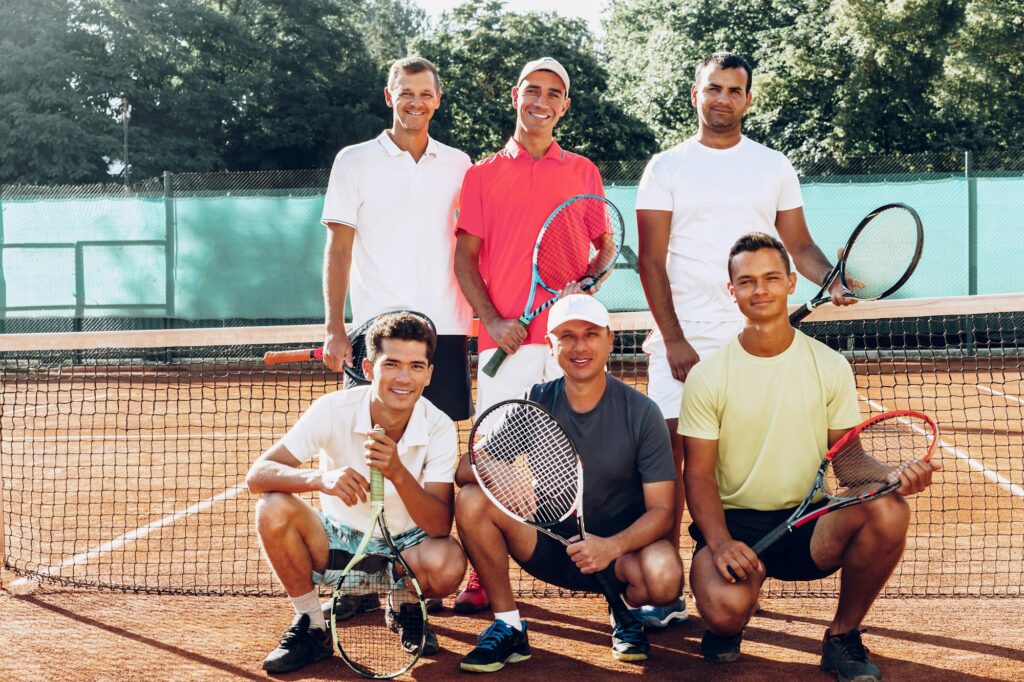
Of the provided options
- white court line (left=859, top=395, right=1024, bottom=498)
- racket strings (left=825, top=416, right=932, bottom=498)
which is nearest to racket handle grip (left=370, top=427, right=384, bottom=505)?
racket strings (left=825, top=416, right=932, bottom=498)

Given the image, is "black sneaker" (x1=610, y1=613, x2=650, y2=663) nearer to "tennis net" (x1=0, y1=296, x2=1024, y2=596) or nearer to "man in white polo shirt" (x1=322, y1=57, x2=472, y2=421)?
"tennis net" (x1=0, y1=296, x2=1024, y2=596)

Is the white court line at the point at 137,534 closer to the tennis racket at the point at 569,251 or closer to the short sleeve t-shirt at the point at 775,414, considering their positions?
the tennis racket at the point at 569,251

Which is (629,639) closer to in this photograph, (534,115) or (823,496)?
(823,496)

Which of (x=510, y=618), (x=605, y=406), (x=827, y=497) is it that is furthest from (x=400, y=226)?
(x=827, y=497)

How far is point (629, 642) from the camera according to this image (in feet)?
11.4

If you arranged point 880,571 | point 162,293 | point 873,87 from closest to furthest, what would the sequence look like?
point 880,571
point 162,293
point 873,87

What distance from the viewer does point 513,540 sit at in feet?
11.2

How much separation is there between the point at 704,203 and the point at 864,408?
6641 mm

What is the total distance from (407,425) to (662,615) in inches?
45.4

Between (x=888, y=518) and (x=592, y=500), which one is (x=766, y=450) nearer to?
(x=888, y=518)

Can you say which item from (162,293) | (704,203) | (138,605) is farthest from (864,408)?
(162,293)

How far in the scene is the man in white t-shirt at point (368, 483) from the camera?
11.1 ft

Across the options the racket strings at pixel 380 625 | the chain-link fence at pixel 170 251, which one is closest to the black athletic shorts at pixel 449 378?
the racket strings at pixel 380 625

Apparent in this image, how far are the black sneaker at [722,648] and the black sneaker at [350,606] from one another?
3.68 feet
